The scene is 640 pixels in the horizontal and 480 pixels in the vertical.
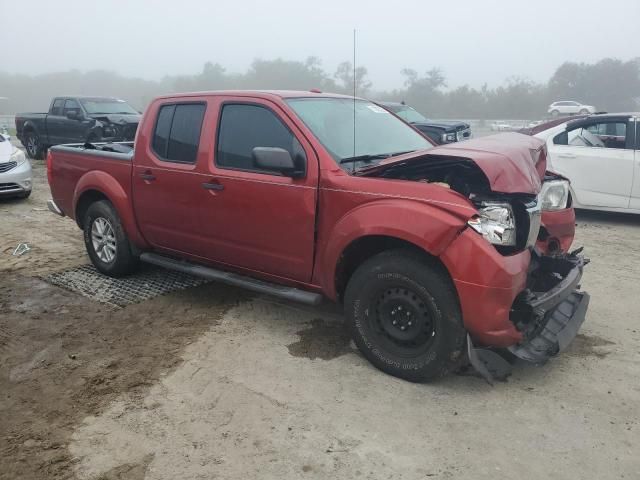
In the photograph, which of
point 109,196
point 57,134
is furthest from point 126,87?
point 109,196

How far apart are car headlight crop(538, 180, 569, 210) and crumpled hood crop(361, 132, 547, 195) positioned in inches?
16.6

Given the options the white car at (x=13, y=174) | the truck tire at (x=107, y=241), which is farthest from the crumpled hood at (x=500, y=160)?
the white car at (x=13, y=174)

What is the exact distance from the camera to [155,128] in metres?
4.80

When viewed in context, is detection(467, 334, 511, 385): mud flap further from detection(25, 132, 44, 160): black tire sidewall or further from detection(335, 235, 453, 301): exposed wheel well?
detection(25, 132, 44, 160): black tire sidewall

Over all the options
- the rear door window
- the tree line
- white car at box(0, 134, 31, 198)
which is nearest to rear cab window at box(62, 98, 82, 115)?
white car at box(0, 134, 31, 198)

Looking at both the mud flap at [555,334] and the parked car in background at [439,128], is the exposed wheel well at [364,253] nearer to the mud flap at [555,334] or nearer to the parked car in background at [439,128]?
the mud flap at [555,334]

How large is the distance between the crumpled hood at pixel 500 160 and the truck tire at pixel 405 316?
586 millimetres

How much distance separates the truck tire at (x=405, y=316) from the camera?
3.19m

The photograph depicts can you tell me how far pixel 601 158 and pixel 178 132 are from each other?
6.14m

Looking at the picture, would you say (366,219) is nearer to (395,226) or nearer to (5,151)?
(395,226)

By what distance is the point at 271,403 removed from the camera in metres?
3.22

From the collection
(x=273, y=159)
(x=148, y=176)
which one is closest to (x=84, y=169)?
(x=148, y=176)

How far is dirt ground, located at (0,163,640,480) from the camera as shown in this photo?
2.69 meters

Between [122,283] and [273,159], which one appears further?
[122,283]
